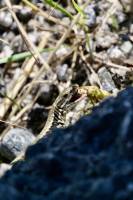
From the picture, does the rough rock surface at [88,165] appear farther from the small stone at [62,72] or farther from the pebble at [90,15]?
the pebble at [90,15]

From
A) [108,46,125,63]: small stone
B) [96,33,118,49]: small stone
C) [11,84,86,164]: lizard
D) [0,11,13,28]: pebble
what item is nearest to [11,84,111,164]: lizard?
[11,84,86,164]: lizard

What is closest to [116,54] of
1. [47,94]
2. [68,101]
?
[47,94]

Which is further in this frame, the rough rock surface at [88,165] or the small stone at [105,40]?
the small stone at [105,40]

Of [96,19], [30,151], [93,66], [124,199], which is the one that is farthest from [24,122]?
[124,199]

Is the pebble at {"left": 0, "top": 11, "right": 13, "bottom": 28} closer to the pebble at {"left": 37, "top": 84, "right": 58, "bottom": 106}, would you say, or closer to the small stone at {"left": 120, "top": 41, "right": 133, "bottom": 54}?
the pebble at {"left": 37, "top": 84, "right": 58, "bottom": 106}

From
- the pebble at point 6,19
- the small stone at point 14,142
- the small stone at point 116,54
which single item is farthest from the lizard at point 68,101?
the pebble at point 6,19

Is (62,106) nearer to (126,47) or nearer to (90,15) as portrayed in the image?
(126,47)
